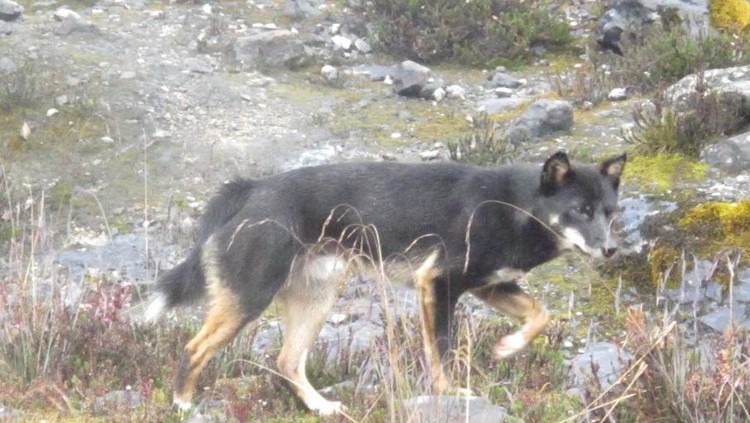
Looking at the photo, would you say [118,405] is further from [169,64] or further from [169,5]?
[169,5]

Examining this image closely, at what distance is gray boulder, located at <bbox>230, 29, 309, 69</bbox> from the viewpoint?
14.0 m

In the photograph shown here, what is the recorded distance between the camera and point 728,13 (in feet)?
45.3

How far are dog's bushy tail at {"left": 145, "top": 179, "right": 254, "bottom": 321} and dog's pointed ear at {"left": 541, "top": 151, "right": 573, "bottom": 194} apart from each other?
5.47ft

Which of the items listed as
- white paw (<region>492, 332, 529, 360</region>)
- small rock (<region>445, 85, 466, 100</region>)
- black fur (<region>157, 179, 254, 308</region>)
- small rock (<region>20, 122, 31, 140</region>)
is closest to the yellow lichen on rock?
small rock (<region>445, 85, 466, 100</region>)

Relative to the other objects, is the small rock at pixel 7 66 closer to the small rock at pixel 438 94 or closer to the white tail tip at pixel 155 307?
the small rock at pixel 438 94

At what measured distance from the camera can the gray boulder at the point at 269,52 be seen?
13992 millimetres

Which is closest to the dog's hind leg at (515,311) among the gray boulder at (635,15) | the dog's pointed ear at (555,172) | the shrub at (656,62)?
the dog's pointed ear at (555,172)

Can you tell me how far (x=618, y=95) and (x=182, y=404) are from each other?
7.50 meters

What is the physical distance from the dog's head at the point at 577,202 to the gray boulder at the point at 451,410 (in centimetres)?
141

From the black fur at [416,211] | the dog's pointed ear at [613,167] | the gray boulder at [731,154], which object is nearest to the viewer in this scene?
the black fur at [416,211]

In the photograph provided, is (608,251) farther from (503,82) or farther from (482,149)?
(503,82)

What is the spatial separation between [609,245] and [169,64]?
26.3 ft

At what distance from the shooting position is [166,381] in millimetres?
6910

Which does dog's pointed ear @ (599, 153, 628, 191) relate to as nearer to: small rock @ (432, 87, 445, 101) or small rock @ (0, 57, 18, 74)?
small rock @ (432, 87, 445, 101)
